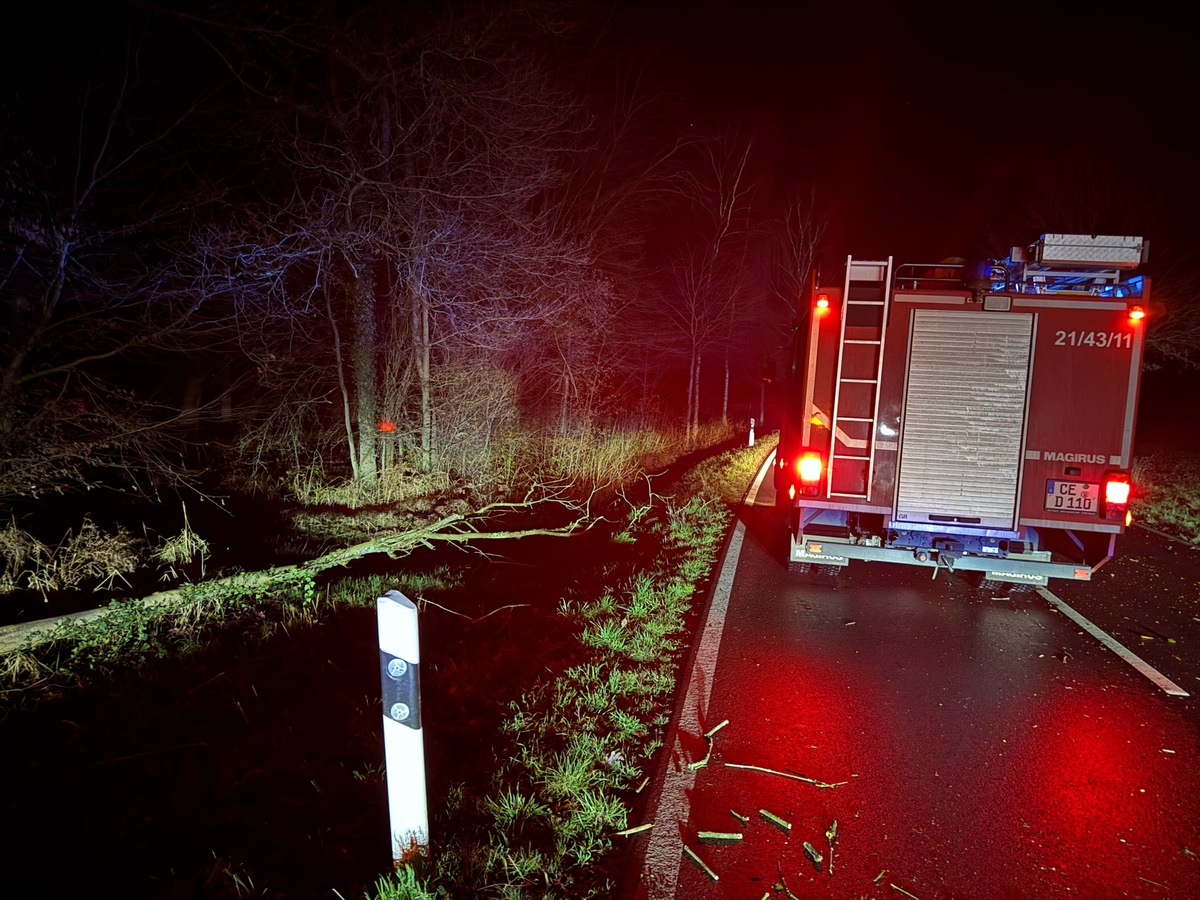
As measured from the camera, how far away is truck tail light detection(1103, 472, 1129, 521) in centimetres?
540

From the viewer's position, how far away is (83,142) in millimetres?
5535

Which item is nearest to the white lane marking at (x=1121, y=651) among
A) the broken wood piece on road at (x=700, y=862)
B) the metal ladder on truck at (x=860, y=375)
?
the metal ladder on truck at (x=860, y=375)

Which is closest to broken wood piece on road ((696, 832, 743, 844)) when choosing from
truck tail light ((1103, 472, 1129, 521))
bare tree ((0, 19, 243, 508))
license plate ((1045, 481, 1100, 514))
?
license plate ((1045, 481, 1100, 514))

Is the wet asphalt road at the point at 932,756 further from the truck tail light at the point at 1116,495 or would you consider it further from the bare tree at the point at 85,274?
the bare tree at the point at 85,274

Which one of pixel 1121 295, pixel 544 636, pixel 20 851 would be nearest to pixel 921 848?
pixel 544 636

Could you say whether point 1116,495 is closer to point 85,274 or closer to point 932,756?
point 932,756

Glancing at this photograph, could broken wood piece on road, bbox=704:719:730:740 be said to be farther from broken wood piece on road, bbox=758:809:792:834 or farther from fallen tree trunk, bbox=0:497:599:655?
fallen tree trunk, bbox=0:497:599:655

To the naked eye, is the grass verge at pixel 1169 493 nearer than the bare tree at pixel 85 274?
No

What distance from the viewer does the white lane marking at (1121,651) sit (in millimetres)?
4398

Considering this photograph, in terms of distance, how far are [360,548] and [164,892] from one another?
11.8 feet

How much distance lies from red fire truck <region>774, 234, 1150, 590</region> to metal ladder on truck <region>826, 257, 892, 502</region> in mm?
14

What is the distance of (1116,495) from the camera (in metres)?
5.43

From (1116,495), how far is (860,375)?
2.47 metres

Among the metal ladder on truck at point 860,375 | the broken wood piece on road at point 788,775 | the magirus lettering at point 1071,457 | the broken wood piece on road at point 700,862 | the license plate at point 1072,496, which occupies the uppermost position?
the metal ladder on truck at point 860,375
